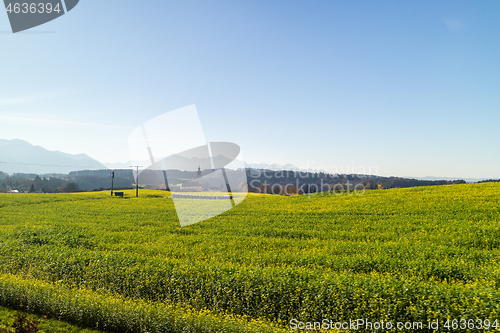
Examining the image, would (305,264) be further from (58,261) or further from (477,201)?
(477,201)

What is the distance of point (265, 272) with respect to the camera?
11.4 m

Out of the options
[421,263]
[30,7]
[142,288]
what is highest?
[30,7]

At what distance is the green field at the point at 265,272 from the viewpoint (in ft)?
27.7

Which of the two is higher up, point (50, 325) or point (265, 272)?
point (265, 272)

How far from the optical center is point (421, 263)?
40.5ft

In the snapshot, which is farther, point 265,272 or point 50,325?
point 265,272

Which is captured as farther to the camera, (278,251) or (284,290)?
(278,251)

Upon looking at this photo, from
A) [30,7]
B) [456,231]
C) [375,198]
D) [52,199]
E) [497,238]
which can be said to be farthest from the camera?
[52,199]

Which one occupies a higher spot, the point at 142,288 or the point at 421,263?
the point at 421,263

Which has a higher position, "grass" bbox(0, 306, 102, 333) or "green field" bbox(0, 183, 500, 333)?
"green field" bbox(0, 183, 500, 333)

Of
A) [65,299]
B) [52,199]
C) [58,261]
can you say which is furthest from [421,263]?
[52,199]

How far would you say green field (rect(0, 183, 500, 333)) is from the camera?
8.44 metres

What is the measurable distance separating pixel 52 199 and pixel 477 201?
6518 cm

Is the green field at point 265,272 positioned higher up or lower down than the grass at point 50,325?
A: higher up
